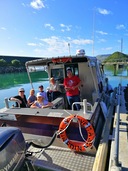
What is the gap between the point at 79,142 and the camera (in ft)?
11.0

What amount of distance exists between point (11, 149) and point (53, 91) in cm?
353

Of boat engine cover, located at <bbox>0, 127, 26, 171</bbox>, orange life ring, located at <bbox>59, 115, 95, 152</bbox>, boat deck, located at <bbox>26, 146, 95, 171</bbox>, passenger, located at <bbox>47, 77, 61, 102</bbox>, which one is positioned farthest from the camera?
passenger, located at <bbox>47, 77, 61, 102</bbox>

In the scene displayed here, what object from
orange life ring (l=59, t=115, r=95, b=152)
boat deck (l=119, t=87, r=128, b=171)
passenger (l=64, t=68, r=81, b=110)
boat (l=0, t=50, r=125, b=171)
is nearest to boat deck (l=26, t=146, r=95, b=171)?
boat (l=0, t=50, r=125, b=171)

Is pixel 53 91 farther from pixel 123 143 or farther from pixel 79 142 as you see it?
pixel 123 143

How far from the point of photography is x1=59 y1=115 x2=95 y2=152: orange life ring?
3.11 m

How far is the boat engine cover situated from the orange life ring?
91cm

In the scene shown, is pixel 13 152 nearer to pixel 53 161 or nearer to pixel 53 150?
pixel 53 161

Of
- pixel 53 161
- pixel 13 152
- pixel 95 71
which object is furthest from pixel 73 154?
pixel 95 71

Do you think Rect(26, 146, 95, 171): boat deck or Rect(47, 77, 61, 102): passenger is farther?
Rect(47, 77, 61, 102): passenger

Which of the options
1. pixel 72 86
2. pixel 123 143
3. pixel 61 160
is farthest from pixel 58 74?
pixel 123 143

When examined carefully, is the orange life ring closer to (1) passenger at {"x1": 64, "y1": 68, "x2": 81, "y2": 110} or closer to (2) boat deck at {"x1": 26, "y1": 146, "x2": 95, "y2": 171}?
(2) boat deck at {"x1": 26, "y1": 146, "x2": 95, "y2": 171}

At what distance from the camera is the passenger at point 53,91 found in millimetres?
5684

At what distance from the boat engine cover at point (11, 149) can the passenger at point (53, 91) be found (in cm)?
311

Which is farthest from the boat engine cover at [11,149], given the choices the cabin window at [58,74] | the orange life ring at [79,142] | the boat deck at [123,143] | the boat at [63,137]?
the cabin window at [58,74]
